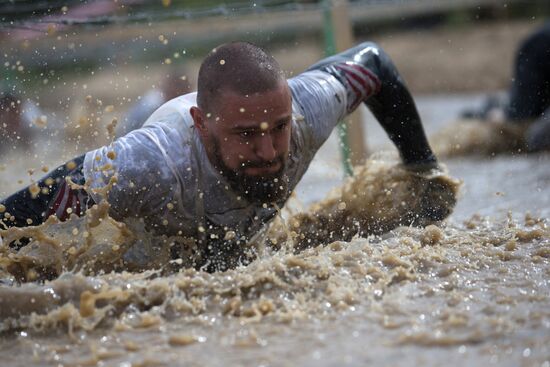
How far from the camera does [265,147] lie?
128 inches

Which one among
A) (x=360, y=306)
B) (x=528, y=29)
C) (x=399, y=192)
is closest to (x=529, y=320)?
(x=360, y=306)

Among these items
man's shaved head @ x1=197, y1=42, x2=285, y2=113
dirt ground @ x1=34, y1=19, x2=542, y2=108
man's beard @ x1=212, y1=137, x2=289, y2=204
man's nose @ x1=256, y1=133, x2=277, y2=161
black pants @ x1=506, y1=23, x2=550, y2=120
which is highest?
man's shaved head @ x1=197, y1=42, x2=285, y2=113

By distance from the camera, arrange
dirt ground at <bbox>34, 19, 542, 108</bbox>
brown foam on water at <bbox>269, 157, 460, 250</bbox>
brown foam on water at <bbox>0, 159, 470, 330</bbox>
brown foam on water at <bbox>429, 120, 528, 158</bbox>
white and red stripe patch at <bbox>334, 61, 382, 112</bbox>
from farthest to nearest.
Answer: dirt ground at <bbox>34, 19, 542, 108</bbox>, brown foam on water at <bbox>429, 120, 528, 158</bbox>, brown foam on water at <bbox>269, 157, 460, 250</bbox>, white and red stripe patch at <bbox>334, 61, 382, 112</bbox>, brown foam on water at <bbox>0, 159, 470, 330</bbox>

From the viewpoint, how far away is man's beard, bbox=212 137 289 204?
3334 mm

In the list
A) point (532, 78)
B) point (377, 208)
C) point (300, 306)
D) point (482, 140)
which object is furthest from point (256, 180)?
point (532, 78)

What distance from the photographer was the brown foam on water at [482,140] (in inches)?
293

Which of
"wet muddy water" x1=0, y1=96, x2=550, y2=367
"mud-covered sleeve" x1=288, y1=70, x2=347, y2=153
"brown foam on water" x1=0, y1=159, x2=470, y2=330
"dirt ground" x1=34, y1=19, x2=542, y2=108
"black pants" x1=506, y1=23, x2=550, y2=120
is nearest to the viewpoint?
"wet muddy water" x1=0, y1=96, x2=550, y2=367

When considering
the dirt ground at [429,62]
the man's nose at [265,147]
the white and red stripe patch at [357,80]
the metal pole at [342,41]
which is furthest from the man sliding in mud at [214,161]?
the dirt ground at [429,62]

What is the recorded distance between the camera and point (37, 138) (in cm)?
838

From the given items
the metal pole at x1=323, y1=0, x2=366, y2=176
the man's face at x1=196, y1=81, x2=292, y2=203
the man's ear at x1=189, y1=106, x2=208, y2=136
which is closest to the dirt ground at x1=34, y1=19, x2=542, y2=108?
the metal pole at x1=323, y1=0, x2=366, y2=176

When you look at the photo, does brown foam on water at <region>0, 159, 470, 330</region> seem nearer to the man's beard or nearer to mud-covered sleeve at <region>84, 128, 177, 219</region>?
mud-covered sleeve at <region>84, 128, 177, 219</region>

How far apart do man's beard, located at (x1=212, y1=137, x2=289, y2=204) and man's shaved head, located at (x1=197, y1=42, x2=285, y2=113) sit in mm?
200

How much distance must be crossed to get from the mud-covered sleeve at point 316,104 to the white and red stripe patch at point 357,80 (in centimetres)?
7

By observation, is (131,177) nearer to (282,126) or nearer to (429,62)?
(282,126)
